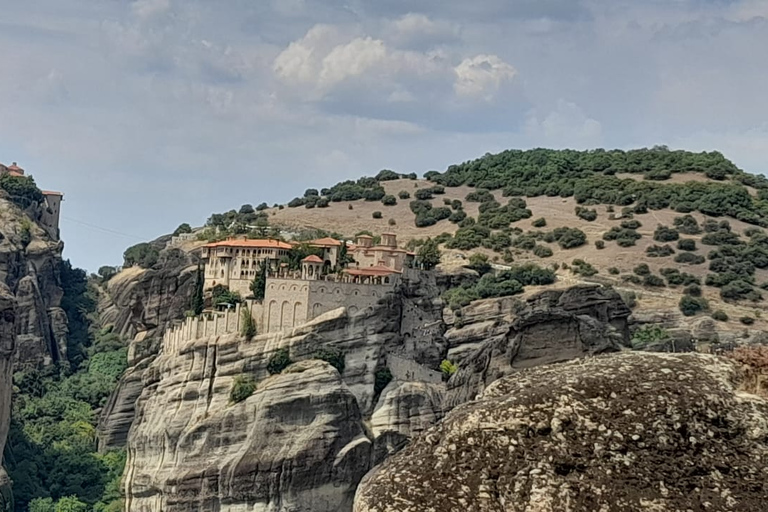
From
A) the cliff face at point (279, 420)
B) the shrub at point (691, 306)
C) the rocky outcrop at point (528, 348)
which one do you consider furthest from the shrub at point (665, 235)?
the rocky outcrop at point (528, 348)

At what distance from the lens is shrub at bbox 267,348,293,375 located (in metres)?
80.6

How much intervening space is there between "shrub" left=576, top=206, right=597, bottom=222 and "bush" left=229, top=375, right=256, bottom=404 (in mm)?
63371

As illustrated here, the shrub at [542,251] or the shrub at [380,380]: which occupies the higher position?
the shrub at [542,251]

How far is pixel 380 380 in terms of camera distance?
83.0 meters

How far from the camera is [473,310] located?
100875 mm

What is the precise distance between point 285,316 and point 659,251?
51818 mm

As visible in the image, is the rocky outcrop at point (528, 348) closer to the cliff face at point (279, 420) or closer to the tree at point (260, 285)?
the cliff face at point (279, 420)

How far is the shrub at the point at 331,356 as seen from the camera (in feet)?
266

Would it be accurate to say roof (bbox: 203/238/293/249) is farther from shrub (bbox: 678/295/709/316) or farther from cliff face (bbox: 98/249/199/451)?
shrub (bbox: 678/295/709/316)

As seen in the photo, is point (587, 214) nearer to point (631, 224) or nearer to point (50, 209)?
point (631, 224)

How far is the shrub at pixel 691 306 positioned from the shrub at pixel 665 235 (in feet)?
62.3

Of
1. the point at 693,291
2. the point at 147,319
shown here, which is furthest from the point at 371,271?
the point at 693,291

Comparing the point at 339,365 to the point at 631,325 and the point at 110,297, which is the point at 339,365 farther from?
the point at 110,297

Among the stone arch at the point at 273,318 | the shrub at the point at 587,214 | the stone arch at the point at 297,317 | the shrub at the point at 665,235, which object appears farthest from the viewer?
the shrub at the point at 587,214
